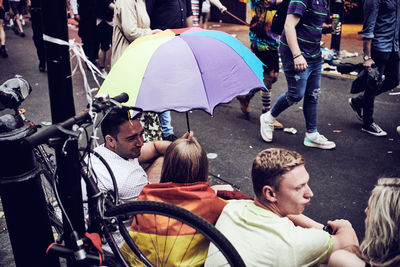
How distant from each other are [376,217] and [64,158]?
134 centimetres

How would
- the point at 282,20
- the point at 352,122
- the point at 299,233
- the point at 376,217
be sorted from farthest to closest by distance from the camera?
the point at 352,122
the point at 282,20
the point at 299,233
the point at 376,217

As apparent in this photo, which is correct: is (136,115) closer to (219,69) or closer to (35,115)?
(219,69)

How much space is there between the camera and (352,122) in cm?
552

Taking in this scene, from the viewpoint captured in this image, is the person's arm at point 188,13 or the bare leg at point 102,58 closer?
the person's arm at point 188,13

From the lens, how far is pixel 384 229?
66.1 inches

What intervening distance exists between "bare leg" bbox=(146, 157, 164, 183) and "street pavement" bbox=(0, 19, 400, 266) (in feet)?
3.70

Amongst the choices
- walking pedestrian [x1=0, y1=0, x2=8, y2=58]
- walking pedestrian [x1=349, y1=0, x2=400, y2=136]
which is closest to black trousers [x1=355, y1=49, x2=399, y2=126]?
walking pedestrian [x1=349, y1=0, x2=400, y2=136]

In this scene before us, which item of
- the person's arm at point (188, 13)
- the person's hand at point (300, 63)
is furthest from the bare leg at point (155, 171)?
the person's arm at point (188, 13)

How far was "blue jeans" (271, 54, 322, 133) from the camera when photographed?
4312mm

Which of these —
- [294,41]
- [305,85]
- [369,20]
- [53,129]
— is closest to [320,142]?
[305,85]

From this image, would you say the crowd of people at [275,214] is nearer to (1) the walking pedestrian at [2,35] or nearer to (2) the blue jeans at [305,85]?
(2) the blue jeans at [305,85]

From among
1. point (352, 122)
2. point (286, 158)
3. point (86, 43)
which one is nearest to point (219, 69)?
point (286, 158)

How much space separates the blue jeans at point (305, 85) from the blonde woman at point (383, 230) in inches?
104

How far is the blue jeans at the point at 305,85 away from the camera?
4.31 metres
